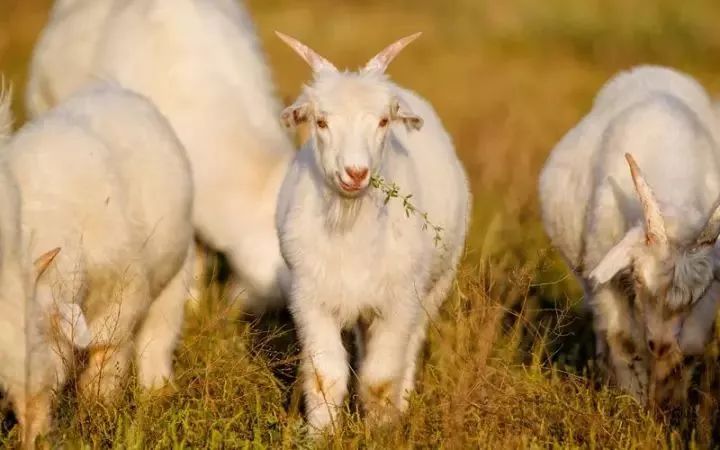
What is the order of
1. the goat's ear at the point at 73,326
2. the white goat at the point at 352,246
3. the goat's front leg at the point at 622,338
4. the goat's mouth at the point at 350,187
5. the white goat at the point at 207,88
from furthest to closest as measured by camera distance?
1. the white goat at the point at 207,88
2. the goat's front leg at the point at 622,338
3. the white goat at the point at 352,246
4. the goat's mouth at the point at 350,187
5. the goat's ear at the point at 73,326

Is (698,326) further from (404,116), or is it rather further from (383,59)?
(383,59)

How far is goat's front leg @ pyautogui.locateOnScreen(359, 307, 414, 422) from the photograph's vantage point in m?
7.12

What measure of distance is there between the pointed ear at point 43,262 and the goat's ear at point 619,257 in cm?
247

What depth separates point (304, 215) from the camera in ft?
23.3

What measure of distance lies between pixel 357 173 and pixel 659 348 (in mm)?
1727

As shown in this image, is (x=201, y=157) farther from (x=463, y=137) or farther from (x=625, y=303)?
(x=463, y=137)

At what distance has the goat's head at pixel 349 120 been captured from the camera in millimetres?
6488

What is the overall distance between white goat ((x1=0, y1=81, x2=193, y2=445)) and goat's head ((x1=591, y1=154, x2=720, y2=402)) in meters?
2.24

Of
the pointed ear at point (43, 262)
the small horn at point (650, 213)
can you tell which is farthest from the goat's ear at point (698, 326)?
the pointed ear at point (43, 262)

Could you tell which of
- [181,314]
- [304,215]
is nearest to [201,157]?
[181,314]

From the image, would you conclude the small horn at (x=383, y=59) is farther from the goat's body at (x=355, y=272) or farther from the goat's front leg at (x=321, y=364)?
the goat's front leg at (x=321, y=364)

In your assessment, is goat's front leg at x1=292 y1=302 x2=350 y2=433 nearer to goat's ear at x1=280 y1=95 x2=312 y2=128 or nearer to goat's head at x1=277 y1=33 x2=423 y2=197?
goat's head at x1=277 y1=33 x2=423 y2=197

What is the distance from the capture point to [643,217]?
7148 millimetres

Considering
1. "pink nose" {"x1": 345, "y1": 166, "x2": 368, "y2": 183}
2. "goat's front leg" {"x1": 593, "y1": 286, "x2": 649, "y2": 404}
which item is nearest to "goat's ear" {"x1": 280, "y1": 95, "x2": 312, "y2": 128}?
"pink nose" {"x1": 345, "y1": 166, "x2": 368, "y2": 183}
